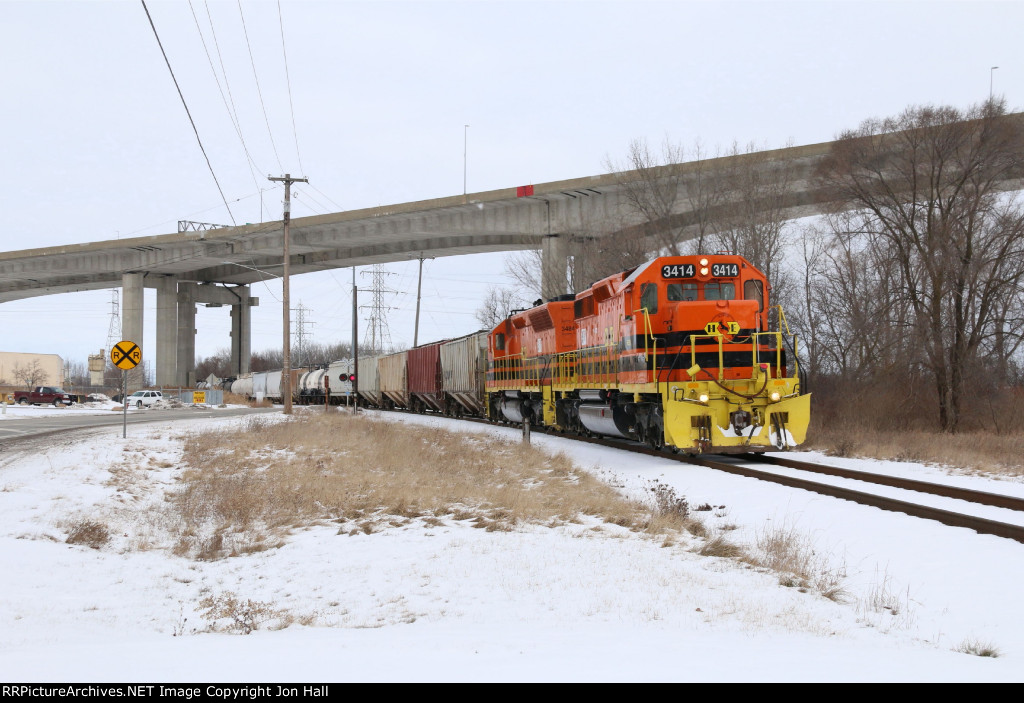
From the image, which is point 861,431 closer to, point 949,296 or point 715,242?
point 949,296

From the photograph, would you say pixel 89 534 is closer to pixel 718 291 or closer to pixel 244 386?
pixel 718 291

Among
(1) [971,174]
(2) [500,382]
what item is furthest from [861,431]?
(2) [500,382]

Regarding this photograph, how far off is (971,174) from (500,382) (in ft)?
52.1

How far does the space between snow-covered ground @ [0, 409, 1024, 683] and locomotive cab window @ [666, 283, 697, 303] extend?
5.16 m

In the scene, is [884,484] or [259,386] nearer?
[884,484]

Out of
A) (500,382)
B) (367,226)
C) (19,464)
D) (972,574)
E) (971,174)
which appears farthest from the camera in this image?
(367,226)

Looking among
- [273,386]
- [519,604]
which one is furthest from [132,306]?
[519,604]

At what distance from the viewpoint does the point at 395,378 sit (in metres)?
49.2

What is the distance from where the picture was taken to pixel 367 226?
4959cm

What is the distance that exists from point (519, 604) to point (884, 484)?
8042mm

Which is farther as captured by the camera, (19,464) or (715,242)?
(715,242)

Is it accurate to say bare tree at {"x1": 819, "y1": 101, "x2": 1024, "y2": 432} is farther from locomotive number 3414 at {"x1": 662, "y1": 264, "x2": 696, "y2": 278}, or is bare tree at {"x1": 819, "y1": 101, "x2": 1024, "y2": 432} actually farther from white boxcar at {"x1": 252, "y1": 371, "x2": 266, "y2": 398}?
white boxcar at {"x1": 252, "y1": 371, "x2": 266, "y2": 398}

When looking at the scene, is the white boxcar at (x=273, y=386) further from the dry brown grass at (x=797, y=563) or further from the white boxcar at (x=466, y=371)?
the dry brown grass at (x=797, y=563)
